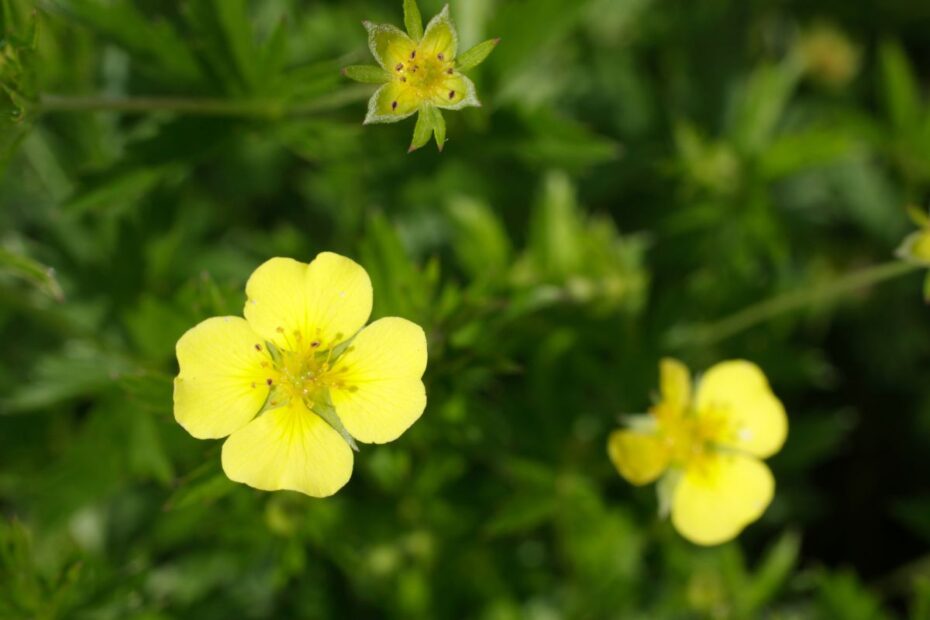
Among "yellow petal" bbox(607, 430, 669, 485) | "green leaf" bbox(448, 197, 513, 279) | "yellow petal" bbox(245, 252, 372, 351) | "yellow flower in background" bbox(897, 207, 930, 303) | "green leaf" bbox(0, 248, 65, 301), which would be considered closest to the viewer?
"yellow petal" bbox(245, 252, 372, 351)

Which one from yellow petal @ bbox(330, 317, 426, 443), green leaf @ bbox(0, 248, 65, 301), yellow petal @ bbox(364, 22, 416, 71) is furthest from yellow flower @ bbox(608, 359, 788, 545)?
green leaf @ bbox(0, 248, 65, 301)

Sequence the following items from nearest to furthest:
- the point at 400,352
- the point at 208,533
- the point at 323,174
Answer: the point at 400,352 → the point at 208,533 → the point at 323,174

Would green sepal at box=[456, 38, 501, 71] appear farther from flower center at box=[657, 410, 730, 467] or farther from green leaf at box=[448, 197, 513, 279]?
green leaf at box=[448, 197, 513, 279]

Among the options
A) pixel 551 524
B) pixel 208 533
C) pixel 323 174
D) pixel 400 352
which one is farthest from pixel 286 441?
pixel 323 174

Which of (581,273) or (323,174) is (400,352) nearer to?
(581,273)

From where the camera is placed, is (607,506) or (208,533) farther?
(607,506)

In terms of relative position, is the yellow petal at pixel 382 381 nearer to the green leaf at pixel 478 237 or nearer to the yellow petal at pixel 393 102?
the yellow petal at pixel 393 102

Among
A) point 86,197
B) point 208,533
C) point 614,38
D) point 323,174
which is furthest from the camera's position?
point 614,38

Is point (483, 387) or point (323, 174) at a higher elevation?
point (323, 174)

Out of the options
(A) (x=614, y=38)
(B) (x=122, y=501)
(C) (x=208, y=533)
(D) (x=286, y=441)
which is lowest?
(D) (x=286, y=441)
